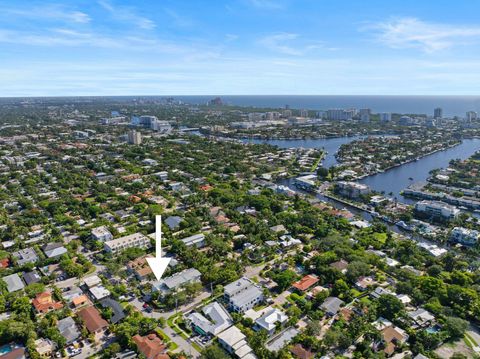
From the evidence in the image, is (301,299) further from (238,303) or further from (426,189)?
(426,189)

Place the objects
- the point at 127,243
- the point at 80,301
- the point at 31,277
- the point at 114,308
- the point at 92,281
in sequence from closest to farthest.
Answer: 1. the point at 114,308
2. the point at 80,301
3. the point at 92,281
4. the point at 31,277
5. the point at 127,243

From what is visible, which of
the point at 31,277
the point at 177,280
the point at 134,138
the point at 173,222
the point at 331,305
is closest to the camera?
the point at 331,305

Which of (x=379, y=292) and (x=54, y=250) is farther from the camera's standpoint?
(x=54, y=250)

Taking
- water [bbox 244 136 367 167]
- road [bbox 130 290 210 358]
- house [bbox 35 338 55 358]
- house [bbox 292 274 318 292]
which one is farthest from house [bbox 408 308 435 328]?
water [bbox 244 136 367 167]

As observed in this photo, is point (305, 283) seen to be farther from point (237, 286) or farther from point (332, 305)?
point (237, 286)

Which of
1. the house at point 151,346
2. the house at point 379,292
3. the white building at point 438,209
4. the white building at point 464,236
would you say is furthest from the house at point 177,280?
the white building at point 438,209

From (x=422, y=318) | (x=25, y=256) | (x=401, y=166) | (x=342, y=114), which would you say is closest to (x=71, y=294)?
(x=25, y=256)

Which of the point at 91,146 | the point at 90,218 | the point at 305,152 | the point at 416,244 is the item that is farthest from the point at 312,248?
the point at 91,146
